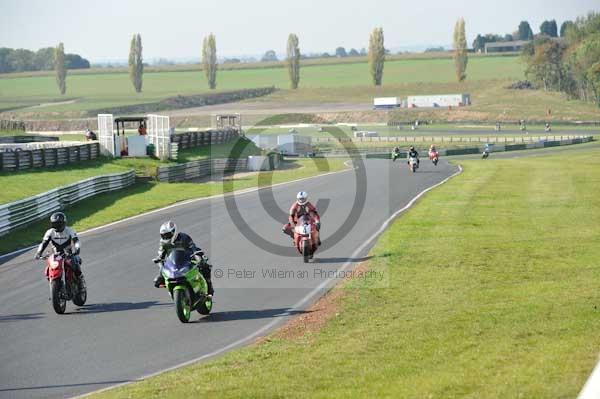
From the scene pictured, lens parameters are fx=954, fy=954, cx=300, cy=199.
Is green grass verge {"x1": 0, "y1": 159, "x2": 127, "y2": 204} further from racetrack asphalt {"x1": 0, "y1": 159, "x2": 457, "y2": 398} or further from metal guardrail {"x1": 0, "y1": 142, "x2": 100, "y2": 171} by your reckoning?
racetrack asphalt {"x1": 0, "y1": 159, "x2": 457, "y2": 398}

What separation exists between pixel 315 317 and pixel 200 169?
40375 mm

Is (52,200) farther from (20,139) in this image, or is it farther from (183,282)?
(20,139)

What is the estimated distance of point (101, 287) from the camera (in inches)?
803

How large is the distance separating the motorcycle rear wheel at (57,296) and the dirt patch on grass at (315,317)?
4.34 meters

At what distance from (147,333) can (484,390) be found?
6.66 m

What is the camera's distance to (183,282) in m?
16.0

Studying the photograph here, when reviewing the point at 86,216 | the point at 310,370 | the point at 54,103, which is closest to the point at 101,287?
the point at 310,370

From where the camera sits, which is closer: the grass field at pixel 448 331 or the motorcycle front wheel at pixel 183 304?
the grass field at pixel 448 331

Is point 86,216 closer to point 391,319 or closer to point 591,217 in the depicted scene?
point 591,217

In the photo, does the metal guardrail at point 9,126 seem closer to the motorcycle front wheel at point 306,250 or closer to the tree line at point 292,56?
the motorcycle front wheel at point 306,250

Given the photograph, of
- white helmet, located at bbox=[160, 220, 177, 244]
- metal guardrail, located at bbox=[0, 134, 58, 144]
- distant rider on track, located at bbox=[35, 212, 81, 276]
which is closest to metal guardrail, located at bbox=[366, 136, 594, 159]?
metal guardrail, located at bbox=[0, 134, 58, 144]

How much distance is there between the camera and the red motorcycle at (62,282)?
17.5 m

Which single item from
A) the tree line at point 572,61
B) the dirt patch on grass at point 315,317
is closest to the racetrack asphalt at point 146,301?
the dirt patch on grass at point 315,317

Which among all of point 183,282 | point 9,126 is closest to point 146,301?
point 183,282
